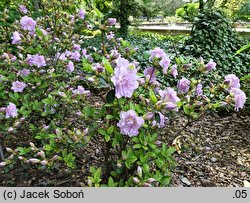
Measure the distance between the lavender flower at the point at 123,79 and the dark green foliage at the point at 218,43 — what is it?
345 centimetres

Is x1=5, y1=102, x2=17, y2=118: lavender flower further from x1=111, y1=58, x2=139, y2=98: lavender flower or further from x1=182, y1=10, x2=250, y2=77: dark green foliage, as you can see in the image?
x1=182, y1=10, x2=250, y2=77: dark green foliage

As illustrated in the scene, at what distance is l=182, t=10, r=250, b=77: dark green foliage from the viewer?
15.2 ft

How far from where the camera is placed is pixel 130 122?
1.28 meters

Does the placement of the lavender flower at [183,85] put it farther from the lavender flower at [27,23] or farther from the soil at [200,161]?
the lavender flower at [27,23]

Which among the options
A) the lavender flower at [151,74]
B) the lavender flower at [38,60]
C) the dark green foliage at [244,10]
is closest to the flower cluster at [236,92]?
the lavender flower at [151,74]

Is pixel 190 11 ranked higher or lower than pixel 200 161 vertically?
higher

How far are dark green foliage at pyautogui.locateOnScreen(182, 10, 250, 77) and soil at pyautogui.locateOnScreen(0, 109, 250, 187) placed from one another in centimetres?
148

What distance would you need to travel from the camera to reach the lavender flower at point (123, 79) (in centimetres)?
121

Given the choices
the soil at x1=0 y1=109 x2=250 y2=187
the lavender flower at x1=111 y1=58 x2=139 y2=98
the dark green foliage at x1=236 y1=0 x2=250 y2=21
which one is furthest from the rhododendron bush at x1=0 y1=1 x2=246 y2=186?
the dark green foliage at x1=236 y1=0 x2=250 y2=21

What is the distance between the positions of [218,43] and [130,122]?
4.12m

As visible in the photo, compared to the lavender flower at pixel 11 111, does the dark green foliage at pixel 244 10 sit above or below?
above

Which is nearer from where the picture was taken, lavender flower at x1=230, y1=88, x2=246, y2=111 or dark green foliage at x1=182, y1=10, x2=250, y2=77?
lavender flower at x1=230, y1=88, x2=246, y2=111

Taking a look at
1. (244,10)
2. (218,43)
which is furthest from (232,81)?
(244,10)

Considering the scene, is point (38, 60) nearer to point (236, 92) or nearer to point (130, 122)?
point (130, 122)
